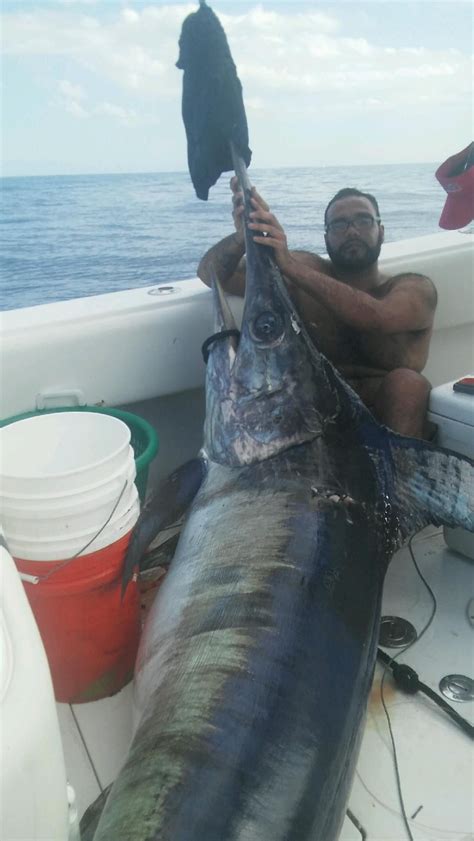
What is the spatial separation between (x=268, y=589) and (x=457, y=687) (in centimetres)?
74

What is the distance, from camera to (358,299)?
8.78ft

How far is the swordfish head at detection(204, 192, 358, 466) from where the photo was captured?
1991 mm

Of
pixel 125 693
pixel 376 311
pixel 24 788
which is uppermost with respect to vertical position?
pixel 376 311

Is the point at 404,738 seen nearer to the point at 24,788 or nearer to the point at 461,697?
the point at 461,697

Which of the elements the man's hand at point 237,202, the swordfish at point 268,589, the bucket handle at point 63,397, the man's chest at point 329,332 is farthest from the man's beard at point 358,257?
the bucket handle at point 63,397

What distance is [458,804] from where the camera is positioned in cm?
151

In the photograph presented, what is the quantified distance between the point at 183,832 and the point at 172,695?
31cm

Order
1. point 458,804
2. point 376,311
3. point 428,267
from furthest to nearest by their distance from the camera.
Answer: point 428,267 → point 376,311 → point 458,804

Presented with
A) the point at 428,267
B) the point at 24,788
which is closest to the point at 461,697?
the point at 24,788

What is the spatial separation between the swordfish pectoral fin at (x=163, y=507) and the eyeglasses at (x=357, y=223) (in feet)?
4.85

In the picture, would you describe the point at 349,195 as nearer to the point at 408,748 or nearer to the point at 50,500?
the point at 50,500

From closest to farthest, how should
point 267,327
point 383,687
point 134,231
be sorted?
point 383,687, point 267,327, point 134,231

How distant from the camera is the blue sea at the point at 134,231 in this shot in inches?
272

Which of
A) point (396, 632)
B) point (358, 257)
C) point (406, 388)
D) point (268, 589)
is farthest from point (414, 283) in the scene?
point (268, 589)
